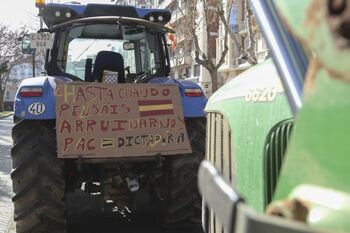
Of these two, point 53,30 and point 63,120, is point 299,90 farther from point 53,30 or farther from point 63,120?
point 53,30

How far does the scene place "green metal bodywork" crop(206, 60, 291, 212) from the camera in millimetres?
2350

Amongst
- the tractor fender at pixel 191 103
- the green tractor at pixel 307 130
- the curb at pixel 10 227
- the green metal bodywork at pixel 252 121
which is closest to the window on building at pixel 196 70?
the curb at pixel 10 227

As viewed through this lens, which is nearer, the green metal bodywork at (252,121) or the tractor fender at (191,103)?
the green metal bodywork at (252,121)

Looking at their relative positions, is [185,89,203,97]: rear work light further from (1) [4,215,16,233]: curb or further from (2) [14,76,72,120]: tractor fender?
(1) [4,215,16,233]: curb

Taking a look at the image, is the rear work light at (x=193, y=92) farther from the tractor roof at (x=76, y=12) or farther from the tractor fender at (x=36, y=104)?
the tractor fender at (x=36, y=104)

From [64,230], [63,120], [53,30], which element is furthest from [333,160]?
[53,30]

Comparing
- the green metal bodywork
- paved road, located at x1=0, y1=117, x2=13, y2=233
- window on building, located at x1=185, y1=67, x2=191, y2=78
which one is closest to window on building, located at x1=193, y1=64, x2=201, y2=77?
window on building, located at x1=185, y1=67, x2=191, y2=78

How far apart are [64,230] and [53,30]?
2190mm

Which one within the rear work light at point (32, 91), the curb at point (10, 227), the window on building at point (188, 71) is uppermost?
the rear work light at point (32, 91)

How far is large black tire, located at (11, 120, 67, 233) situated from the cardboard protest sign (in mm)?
229

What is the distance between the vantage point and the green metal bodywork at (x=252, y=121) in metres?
2.35

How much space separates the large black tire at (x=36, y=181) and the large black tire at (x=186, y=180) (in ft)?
3.72

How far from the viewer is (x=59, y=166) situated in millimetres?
5637

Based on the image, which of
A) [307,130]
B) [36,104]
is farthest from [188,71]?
[307,130]
